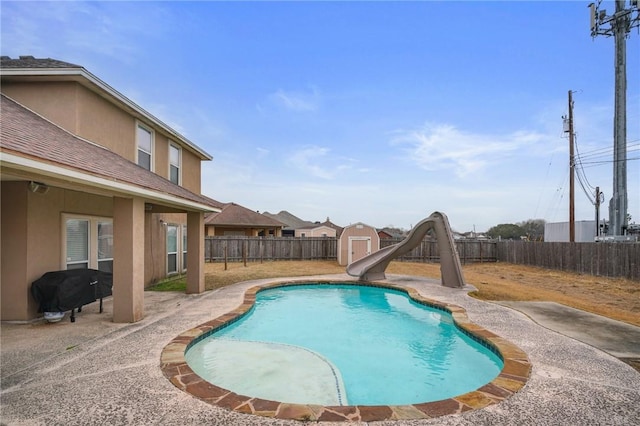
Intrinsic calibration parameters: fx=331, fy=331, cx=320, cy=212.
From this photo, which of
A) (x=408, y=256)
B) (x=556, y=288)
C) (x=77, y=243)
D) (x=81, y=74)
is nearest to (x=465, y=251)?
(x=408, y=256)

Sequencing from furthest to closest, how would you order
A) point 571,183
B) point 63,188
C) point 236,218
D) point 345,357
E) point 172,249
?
point 236,218 < point 571,183 < point 172,249 < point 63,188 < point 345,357

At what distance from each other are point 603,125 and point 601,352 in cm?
2396

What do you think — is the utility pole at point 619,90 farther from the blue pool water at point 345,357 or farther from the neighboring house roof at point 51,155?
the neighboring house roof at point 51,155

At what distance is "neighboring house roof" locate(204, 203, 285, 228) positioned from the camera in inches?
1097

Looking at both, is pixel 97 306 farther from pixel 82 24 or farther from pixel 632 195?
pixel 632 195

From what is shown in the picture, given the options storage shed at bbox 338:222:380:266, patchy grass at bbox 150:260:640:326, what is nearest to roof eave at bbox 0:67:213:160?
patchy grass at bbox 150:260:640:326

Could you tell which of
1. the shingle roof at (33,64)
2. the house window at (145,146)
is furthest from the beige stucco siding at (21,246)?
the house window at (145,146)

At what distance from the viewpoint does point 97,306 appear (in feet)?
27.1

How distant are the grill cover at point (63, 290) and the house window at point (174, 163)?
641cm

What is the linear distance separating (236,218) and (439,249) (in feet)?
66.9

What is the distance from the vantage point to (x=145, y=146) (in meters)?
10.8

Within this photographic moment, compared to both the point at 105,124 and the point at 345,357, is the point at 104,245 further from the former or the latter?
the point at 345,357

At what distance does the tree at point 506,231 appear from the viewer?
60.8 m

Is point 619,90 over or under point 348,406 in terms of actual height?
over
